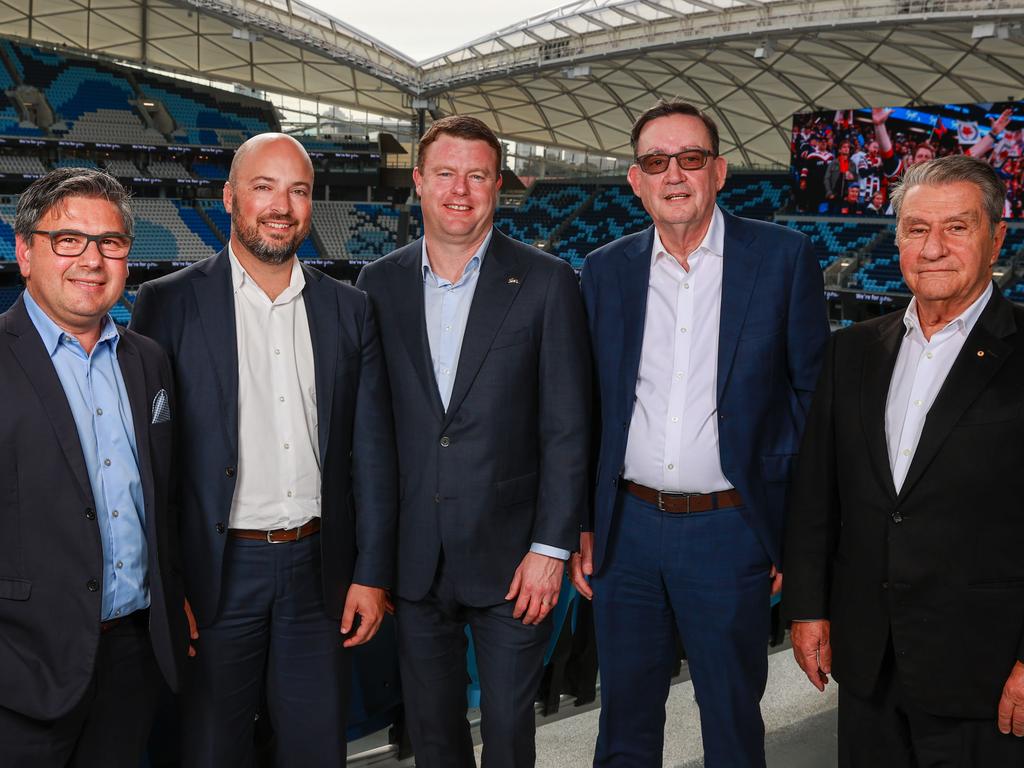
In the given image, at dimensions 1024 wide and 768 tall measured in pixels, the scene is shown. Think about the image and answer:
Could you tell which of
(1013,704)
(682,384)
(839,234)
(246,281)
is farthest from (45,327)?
(839,234)

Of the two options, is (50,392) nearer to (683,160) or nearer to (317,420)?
(317,420)

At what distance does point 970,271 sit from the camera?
2.30 meters

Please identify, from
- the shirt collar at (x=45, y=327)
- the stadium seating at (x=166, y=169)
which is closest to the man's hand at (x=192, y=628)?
the shirt collar at (x=45, y=327)

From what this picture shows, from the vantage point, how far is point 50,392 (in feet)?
6.75

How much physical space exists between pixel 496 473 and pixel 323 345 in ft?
2.06

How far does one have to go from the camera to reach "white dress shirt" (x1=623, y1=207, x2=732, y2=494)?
8.95 ft

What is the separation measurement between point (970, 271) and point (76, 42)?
36561 mm

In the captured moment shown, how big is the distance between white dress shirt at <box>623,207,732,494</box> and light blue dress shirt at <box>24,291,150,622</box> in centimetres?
145

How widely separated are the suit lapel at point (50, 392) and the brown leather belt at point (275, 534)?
1.66ft

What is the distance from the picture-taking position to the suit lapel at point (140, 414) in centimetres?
219

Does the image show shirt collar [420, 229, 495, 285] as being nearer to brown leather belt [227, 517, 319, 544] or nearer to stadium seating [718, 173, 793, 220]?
brown leather belt [227, 517, 319, 544]

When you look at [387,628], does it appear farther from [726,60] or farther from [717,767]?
[726,60]

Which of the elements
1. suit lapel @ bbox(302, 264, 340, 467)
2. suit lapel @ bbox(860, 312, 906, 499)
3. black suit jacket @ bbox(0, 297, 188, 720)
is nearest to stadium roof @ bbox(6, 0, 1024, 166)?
suit lapel @ bbox(860, 312, 906, 499)

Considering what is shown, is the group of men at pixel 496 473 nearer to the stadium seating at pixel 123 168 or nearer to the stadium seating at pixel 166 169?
the stadium seating at pixel 123 168
